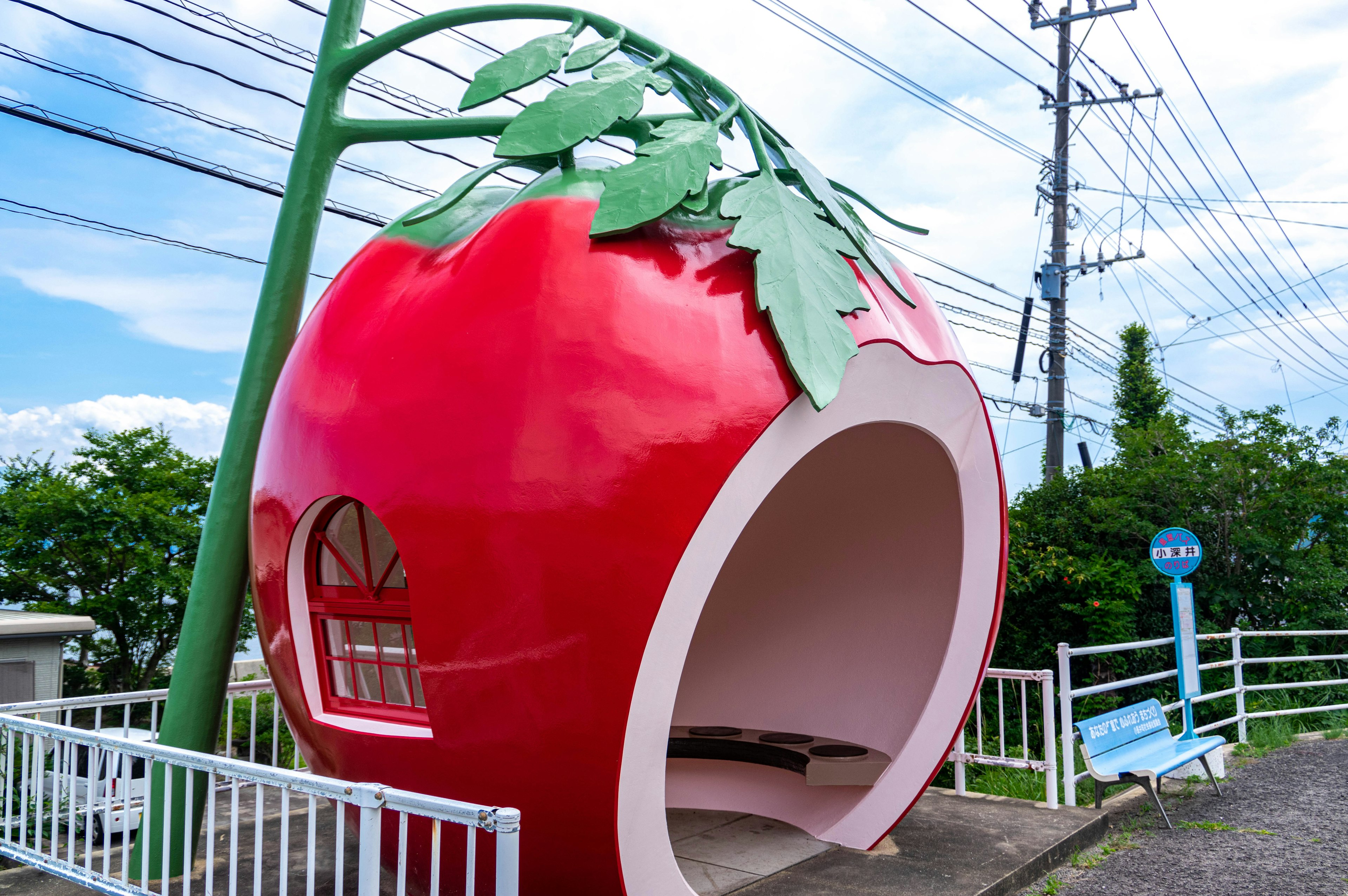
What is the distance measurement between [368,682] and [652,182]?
2.81 meters

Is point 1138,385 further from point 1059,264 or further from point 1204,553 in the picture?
point 1204,553

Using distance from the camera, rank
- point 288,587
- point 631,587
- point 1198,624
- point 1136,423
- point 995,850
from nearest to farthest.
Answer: point 631,587, point 288,587, point 995,850, point 1198,624, point 1136,423

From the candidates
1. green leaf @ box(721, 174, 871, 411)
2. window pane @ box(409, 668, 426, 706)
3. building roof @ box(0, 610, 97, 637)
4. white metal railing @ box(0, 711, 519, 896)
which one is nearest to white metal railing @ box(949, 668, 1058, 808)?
green leaf @ box(721, 174, 871, 411)

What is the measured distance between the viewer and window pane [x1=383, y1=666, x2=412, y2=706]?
4918 millimetres

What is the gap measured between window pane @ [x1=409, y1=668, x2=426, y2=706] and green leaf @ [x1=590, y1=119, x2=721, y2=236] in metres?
2.33

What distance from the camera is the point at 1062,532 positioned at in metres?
14.7

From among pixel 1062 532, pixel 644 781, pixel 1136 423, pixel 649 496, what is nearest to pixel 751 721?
pixel 644 781

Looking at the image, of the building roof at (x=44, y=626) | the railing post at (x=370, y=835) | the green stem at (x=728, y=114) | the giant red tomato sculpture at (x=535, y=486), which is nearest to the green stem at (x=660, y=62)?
the green stem at (x=728, y=114)

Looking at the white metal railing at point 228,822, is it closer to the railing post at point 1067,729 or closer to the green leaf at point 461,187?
the green leaf at point 461,187

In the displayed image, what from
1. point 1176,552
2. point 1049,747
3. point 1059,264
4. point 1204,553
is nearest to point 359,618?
point 1049,747

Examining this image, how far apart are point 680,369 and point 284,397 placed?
2.18 m

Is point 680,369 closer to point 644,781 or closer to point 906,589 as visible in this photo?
point 644,781

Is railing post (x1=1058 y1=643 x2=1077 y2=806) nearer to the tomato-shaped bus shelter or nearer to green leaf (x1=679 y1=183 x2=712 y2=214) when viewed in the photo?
the tomato-shaped bus shelter

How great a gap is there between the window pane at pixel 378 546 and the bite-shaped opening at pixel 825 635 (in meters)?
2.34
